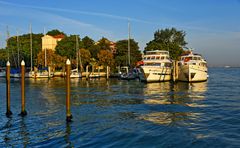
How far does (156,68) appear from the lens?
200 ft

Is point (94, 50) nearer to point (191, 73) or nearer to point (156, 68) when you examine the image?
point (156, 68)

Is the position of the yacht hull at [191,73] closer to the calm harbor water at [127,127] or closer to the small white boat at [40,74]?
the calm harbor water at [127,127]

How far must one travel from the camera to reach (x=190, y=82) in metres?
58.9

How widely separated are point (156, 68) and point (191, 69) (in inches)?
271

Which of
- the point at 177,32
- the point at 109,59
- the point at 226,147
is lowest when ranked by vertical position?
the point at 226,147

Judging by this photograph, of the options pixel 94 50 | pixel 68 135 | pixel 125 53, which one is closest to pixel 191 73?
pixel 125 53

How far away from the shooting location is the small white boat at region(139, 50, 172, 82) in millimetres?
60188

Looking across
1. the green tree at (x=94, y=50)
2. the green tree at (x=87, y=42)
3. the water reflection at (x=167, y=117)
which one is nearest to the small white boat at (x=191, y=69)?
the water reflection at (x=167, y=117)

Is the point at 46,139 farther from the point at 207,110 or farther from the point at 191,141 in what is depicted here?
the point at 207,110

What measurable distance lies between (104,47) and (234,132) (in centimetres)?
9155

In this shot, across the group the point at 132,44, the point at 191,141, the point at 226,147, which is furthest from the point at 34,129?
the point at 132,44

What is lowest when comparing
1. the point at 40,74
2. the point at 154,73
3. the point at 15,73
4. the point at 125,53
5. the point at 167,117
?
the point at 167,117

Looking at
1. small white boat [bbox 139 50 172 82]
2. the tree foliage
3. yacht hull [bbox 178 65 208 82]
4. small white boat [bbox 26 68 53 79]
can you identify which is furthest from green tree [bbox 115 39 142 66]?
yacht hull [bbox 178 65 208 82]

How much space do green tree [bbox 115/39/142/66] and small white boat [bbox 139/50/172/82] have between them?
102 ft
